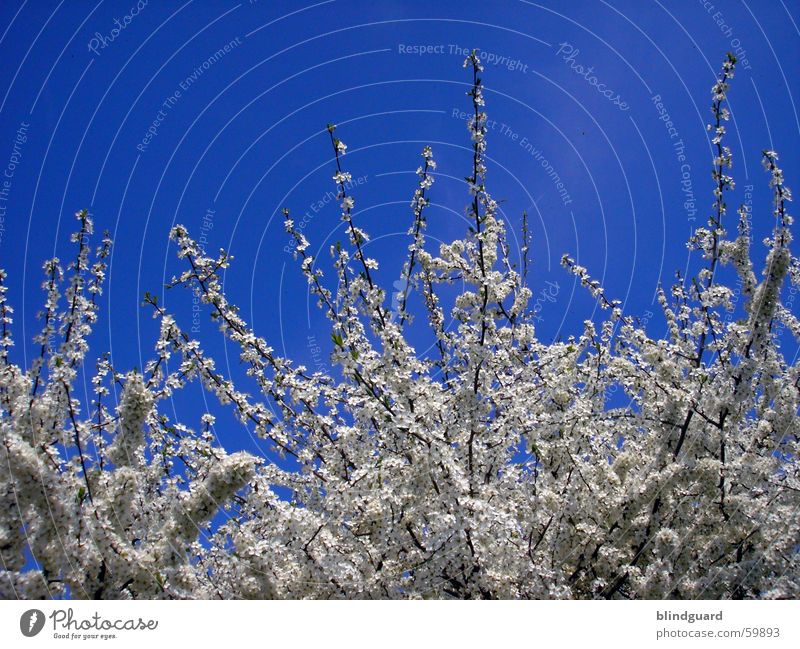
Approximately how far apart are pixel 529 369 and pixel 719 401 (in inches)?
101

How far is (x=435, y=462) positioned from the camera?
23.5 ft

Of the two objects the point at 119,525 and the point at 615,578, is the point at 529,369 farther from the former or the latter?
the point at 119,525

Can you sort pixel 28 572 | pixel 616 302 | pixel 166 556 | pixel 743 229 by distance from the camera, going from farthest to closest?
pixel 616 302, pixel 743 229, pixel 166 556, pixel 28 572

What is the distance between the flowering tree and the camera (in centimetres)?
706

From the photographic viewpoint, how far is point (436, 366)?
10.0 metres

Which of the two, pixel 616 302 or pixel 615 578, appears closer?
pixel 615 578

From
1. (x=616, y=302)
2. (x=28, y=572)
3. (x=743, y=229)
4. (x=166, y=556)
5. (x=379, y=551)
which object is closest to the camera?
(x=28, y=572)

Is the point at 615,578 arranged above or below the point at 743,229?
below

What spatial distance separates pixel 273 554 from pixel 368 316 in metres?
3.23

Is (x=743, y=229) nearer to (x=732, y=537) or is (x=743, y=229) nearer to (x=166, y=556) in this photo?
(x=732, y=537)

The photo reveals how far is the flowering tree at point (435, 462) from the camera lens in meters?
7.06

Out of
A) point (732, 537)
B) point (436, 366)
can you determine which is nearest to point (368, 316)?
point (436, 366)

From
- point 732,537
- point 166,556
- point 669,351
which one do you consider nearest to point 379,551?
point 166,556

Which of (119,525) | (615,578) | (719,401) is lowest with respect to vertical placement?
(615,578)
